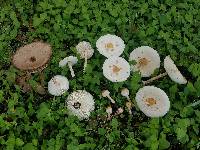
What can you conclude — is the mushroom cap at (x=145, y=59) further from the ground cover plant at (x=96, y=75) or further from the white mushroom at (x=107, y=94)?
the white mushroom at (x=107, y=94)

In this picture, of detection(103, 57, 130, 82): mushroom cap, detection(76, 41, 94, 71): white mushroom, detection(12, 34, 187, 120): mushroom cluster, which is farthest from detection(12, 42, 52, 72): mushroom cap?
detection(103, 57, 130, 82): mushroom cap

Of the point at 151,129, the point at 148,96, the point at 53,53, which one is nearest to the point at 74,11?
the point at 53,53

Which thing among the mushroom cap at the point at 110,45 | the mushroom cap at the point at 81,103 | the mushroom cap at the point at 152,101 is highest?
the mushroom cap at the point at 110,45

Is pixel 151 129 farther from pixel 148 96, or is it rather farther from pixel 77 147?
pixel 77 147

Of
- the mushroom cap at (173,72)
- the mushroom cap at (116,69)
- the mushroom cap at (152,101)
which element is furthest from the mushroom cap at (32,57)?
the mushroom cap at (173,72)

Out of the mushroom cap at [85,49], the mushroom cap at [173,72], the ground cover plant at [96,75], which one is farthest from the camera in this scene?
the mushroom cap at [85,49]

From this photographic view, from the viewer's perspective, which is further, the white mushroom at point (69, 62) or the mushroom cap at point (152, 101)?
the white mushroom at point (69, 62)

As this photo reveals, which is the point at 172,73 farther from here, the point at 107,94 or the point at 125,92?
the point at 107,94
